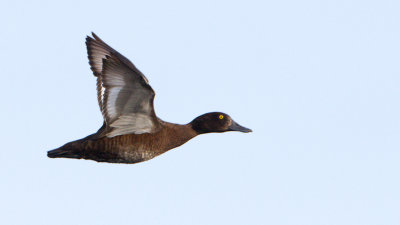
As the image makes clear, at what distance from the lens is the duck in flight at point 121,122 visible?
8.98m

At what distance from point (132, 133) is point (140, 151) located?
344mm

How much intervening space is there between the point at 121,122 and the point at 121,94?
69cm

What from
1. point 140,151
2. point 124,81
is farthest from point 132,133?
point 124,81

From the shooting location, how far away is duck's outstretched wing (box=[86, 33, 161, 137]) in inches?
348

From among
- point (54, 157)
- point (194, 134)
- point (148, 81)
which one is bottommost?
point (54, 157)

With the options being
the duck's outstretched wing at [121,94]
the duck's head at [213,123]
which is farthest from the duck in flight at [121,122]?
the duck's head at [213,123]

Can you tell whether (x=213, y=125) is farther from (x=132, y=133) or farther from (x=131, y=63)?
(x=131, y=63)

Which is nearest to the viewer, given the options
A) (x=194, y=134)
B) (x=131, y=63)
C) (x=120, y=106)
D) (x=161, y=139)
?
(x=131, y=63)

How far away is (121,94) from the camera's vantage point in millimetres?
9234

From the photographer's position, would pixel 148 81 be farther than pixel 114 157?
No

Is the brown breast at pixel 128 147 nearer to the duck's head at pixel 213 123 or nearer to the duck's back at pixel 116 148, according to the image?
the duck's back at pixel 116 148

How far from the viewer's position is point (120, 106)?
949 cm

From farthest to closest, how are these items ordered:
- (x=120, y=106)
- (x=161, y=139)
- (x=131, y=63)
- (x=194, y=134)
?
(x=194, y=134), (x=161, y=139), (x=120, y=106), (x=131, y=63)

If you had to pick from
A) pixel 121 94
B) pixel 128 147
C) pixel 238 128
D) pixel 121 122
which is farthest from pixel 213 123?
pixel 121 94
